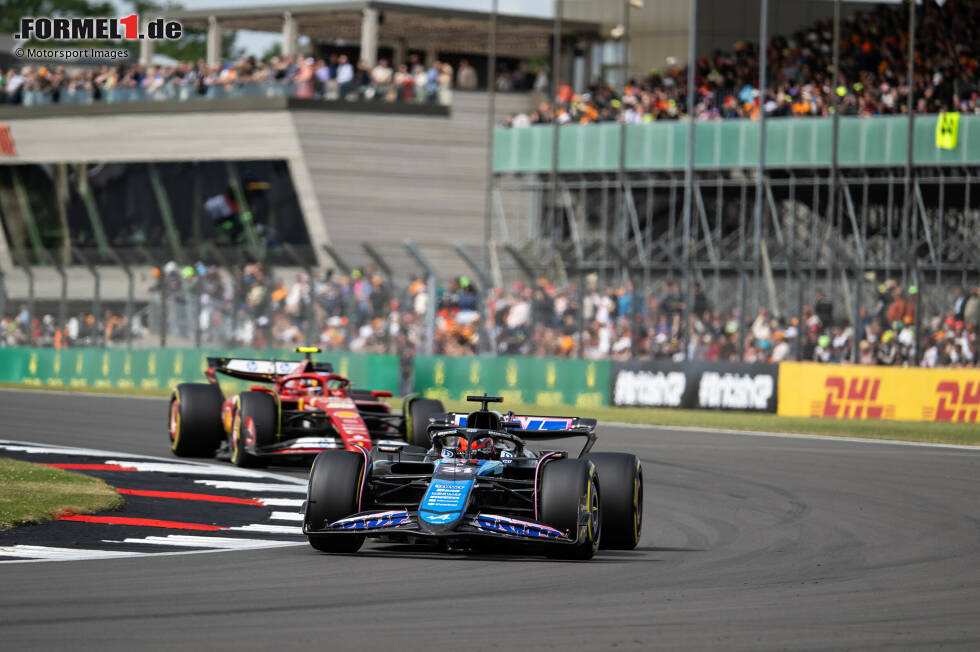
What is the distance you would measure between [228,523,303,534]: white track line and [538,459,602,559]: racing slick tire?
246 cm

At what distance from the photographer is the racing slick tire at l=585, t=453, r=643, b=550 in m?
11.6

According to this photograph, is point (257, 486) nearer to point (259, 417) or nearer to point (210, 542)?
point (259, 417)

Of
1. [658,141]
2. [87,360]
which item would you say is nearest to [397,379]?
[87,360]

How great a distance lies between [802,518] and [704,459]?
581cm

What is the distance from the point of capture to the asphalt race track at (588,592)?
25.2 ft

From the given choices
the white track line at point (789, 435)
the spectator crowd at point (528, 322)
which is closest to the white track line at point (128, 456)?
the white track line at point (789, 435)

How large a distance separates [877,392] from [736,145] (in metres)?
12.3

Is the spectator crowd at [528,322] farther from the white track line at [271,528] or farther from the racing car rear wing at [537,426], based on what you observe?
the white track line at [271,528]

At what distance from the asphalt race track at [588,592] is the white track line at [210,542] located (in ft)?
1.30

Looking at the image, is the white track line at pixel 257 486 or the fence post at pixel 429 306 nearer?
the white track line at pixel 257 486

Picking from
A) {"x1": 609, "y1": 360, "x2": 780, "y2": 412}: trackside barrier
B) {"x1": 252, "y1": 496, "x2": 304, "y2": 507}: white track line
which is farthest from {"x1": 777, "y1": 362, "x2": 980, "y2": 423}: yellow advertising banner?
{"x1": 252, "y1": 496, "x2": 304, "y2": 507}: white track line

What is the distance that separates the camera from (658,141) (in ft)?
128

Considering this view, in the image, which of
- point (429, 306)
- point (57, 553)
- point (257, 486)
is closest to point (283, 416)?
point (257, 486)

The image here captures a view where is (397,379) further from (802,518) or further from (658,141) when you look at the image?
(802,518)
